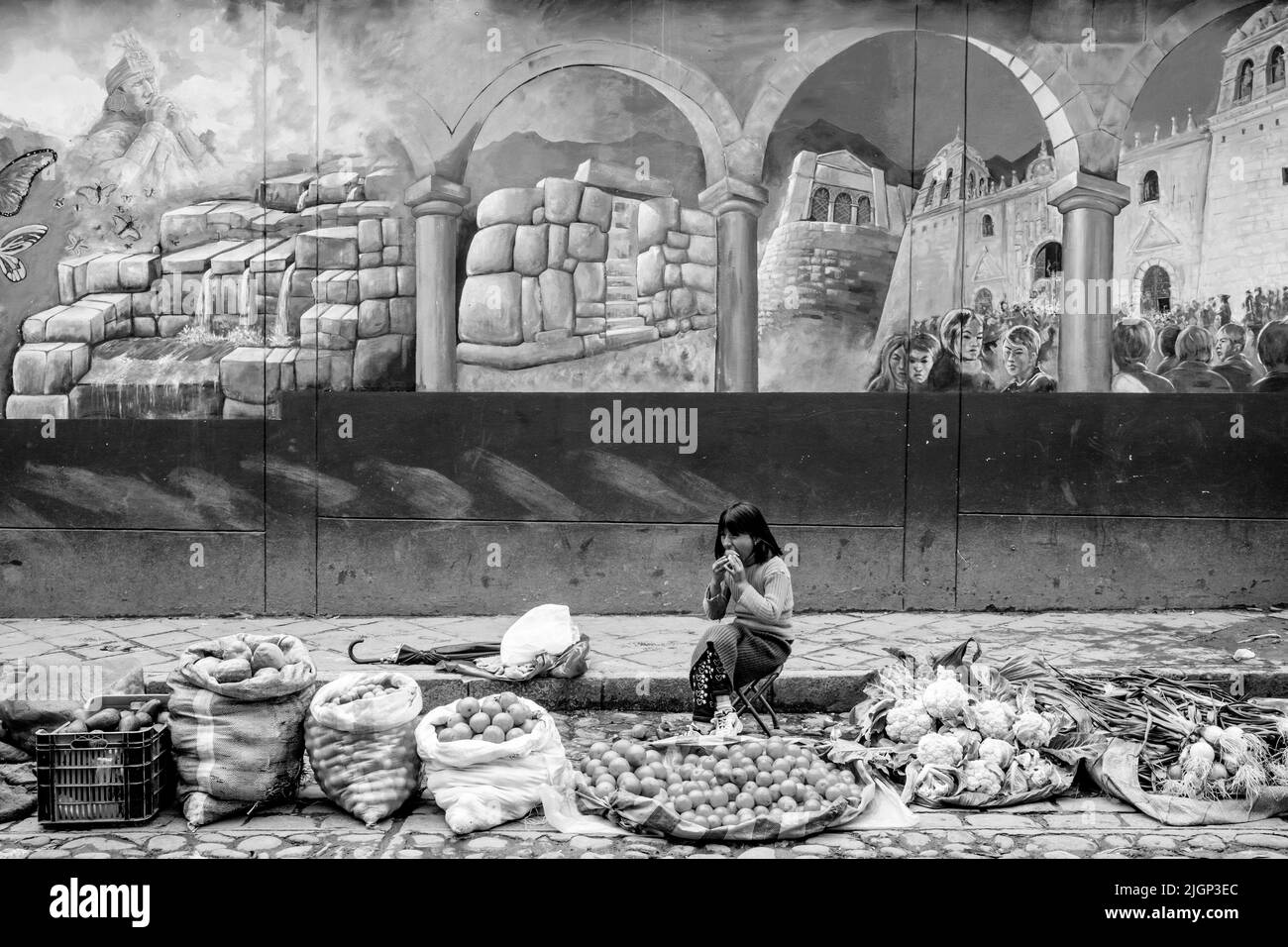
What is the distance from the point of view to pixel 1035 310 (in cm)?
793

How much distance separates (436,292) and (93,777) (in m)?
4.59

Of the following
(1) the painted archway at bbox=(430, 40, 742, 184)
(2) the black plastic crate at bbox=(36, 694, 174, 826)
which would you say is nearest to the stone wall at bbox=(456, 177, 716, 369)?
(1) the painted archway at bbox=(430, 40, 742, 184)

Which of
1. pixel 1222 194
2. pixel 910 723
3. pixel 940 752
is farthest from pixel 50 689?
pixel 1222 194

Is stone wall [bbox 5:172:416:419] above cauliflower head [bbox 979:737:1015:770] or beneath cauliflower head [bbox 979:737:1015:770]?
above

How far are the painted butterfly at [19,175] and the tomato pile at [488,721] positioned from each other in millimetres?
5871

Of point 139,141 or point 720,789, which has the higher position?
point 139,141

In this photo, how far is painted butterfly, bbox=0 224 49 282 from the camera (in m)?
7.95

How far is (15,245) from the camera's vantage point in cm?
796

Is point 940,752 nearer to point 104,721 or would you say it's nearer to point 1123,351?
point 104,721

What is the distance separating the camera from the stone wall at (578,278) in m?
7.96

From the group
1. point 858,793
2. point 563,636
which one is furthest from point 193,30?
point 858,793

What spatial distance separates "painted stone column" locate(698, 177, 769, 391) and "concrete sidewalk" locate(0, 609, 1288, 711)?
1853 mm

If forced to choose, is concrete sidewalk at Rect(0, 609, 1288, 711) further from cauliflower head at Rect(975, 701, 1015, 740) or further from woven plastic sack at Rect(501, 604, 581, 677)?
cauliflower head at Rect(975, 701, 1015, 740)

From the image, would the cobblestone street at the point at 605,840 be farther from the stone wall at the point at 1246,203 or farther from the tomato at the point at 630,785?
the stone wall at the point at 1246,203
